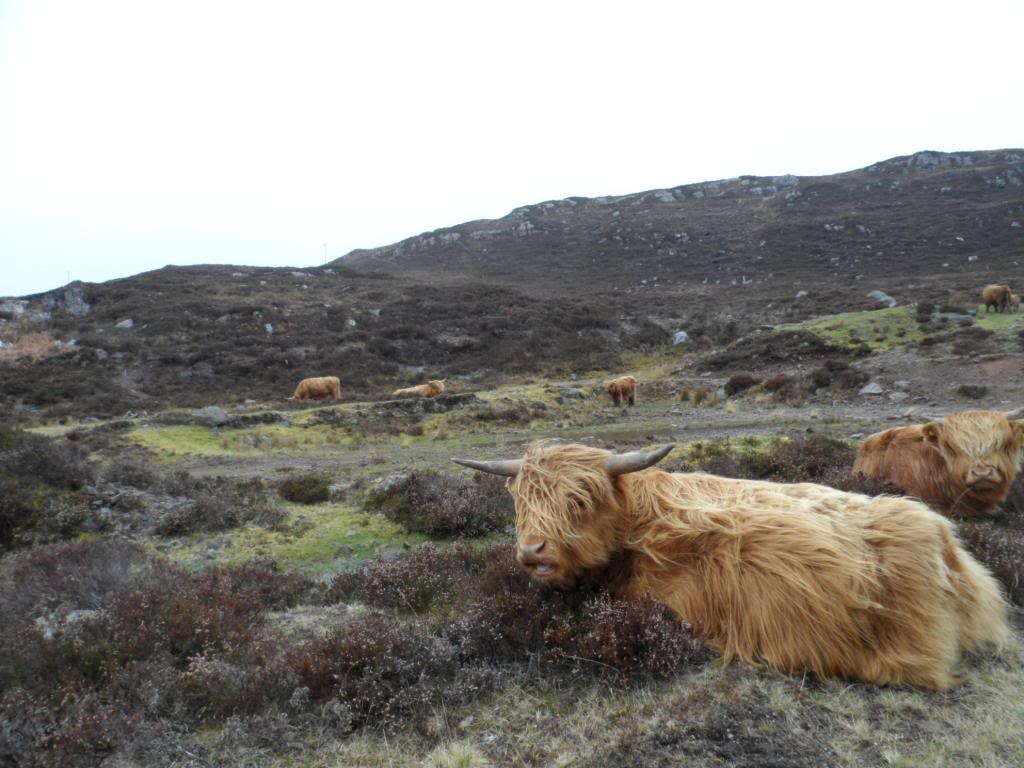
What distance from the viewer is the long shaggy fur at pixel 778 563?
9.61 ft

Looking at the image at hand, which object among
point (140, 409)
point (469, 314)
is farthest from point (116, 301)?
point (469, 314)

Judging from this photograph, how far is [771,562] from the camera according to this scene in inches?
122

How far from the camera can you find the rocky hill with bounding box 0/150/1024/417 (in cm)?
2750

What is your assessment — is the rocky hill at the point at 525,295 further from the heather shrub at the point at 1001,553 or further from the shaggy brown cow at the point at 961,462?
the heather shrub at the point at 1001,553

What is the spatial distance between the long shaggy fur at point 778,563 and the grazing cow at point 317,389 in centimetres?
2116

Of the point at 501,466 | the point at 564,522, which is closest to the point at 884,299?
the point at 501,466

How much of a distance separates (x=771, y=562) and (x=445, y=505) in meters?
4.78

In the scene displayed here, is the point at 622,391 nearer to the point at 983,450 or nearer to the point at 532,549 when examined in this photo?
the point at 983,450

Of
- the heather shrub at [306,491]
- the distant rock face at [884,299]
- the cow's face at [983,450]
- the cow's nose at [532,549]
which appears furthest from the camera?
the distant rock face at [884,299]

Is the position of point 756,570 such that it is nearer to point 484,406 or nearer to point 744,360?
point 484,406

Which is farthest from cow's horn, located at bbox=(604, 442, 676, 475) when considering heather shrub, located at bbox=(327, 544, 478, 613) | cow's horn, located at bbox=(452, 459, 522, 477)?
heather shrub, located at bbox=(327, 544, 478, 613)

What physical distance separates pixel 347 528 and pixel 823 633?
6070 millimetres

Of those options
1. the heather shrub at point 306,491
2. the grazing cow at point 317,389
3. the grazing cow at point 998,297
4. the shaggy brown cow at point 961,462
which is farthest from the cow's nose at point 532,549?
the grazing cow at point 998,297

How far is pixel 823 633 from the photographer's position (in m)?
2.97
